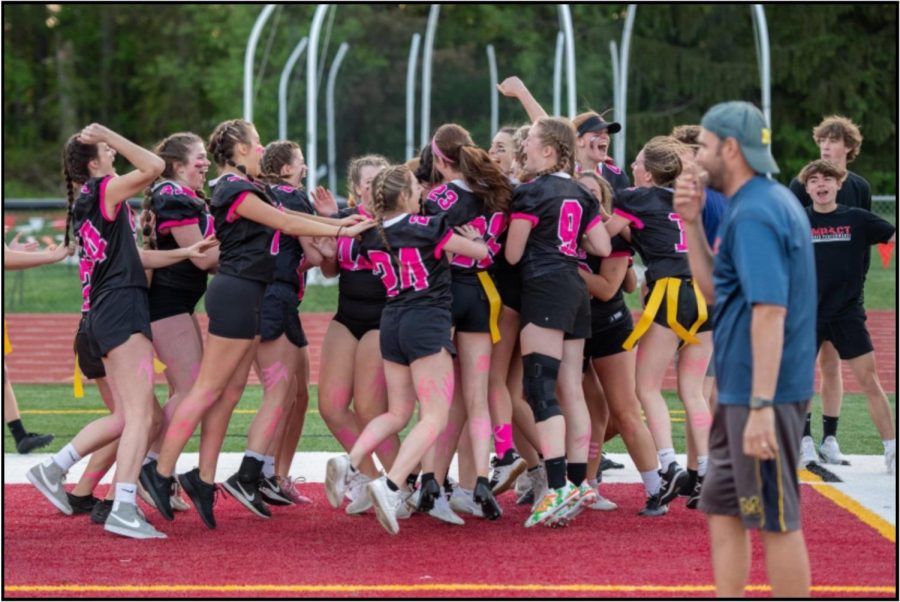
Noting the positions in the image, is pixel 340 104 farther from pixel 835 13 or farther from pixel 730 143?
pixel 730 143

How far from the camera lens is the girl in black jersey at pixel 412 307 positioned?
20.7 ft

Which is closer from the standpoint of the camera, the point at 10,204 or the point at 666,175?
the point at 666,175

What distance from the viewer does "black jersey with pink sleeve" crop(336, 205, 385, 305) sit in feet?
22.5

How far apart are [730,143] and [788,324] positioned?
0.64m

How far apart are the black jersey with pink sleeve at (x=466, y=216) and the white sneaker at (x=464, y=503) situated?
3.85 feet

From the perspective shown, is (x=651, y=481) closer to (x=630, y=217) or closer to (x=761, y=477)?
(x=630, y=217)

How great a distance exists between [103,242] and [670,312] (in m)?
2.98

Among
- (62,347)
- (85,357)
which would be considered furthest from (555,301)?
(62,347)

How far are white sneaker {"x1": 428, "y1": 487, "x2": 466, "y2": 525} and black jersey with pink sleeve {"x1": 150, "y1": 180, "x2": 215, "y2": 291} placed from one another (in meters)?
1.70

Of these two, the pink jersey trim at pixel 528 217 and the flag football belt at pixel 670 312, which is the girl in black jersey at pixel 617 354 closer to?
the flag football belt at pixel 670 312

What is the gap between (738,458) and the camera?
4.29 meters

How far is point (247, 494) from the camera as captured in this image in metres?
6.81

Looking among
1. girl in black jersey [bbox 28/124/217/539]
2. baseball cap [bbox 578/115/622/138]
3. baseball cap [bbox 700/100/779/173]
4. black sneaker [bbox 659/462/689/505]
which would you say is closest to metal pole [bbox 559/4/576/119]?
baseball cap [bbox 578/115/622/138]

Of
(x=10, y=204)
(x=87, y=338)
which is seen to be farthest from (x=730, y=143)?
(x=10, y=204)
